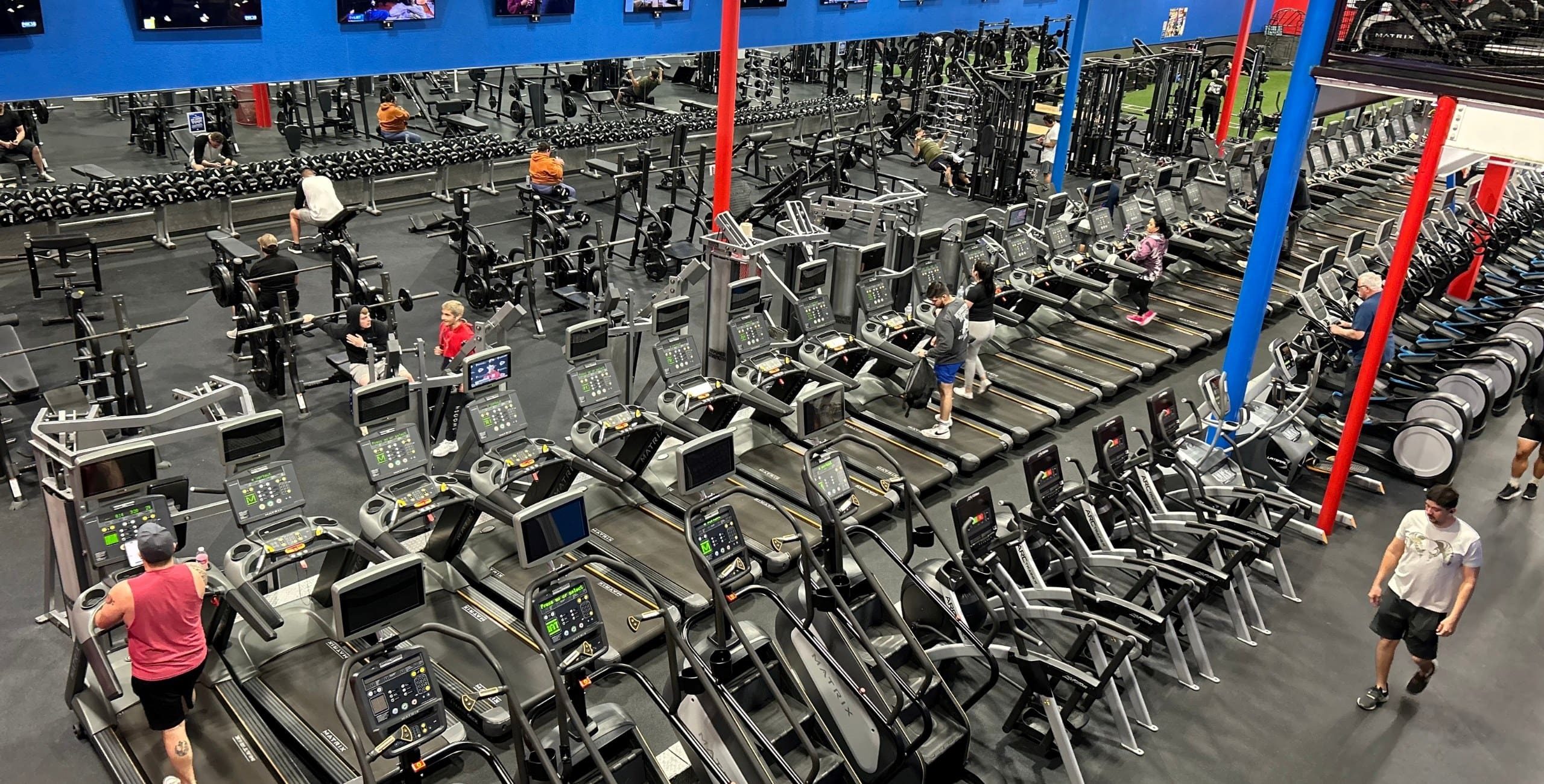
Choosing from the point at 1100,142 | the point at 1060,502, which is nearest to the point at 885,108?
the point at 1100,142

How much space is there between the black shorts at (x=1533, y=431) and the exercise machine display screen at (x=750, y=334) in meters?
6.03

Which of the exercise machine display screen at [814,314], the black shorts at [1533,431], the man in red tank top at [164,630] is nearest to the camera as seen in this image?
the man in red tank top at [164,630]

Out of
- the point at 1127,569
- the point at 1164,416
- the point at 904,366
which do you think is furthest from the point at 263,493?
the point at 1164,416

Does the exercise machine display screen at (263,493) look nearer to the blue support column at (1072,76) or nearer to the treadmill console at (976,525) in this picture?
the treadmill console at (976,525)

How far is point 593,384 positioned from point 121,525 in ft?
10.5

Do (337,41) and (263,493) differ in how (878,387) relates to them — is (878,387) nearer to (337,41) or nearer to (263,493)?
(263,493)

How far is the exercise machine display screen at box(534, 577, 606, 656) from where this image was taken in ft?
17.1

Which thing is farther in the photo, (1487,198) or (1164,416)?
(1487,198)

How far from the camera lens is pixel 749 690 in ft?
19.3

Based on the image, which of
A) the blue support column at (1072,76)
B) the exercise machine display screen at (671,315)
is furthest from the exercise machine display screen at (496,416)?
the blue support column at (1072,76)

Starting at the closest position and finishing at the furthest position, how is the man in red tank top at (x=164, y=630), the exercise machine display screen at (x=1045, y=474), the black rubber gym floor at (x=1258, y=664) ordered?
1. the man in red tank top at (x=164, y=630)
2. the black rubber gym floor at (x=1258, y=664)
3. the exercise machine display screen at (x=1045, y=474)

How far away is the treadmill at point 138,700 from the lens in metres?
5.46

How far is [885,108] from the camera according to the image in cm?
2030

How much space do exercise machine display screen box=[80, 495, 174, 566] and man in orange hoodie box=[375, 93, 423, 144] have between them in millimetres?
9938
